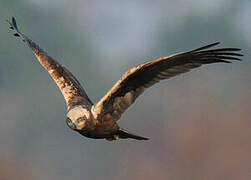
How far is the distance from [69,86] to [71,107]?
3.75 feet

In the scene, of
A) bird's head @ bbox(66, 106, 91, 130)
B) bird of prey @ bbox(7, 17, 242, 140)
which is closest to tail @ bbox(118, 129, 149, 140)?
bird of prey @ bbox(7, 17, 242, 140)

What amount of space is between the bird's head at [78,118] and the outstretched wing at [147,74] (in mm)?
149

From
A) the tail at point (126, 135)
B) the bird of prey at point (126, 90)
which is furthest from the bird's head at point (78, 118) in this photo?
the tail at point (126, 135)

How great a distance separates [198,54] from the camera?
9422 millimetres

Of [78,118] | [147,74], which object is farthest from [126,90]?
[78,118]

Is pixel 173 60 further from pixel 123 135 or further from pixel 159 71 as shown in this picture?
pixel 123 135

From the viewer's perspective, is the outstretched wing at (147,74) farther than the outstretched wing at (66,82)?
No

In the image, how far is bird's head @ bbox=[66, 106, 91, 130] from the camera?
968 cm

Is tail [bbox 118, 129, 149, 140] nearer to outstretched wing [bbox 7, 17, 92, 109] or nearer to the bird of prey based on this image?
the bird of prey

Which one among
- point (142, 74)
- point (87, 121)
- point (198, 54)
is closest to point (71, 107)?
point (87, 121)

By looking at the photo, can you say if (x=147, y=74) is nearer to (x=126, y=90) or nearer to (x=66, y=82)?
(x=126, y=90)

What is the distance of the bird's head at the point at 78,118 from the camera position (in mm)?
9677

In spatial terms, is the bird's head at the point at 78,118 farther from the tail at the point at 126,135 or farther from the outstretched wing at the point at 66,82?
the tail at the point at 126,135

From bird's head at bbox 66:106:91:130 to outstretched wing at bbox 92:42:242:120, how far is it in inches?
5.9
